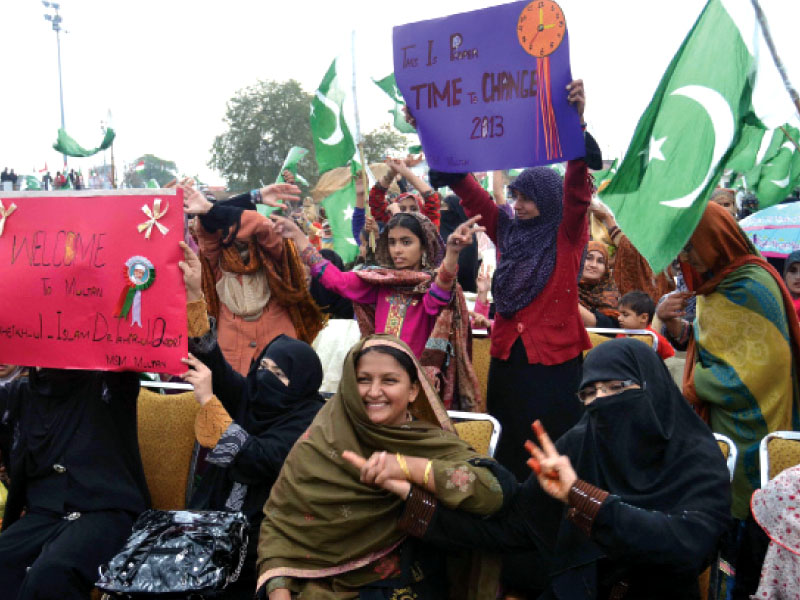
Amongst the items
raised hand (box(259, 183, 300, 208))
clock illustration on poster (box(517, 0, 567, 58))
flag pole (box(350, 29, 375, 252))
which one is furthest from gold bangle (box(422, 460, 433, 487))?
flag pole (box(350, 29, 375, 252))

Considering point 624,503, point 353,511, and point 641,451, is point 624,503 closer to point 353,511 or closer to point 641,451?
point 641,451

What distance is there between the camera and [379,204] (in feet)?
18.6

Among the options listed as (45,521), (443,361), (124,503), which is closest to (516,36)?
(443,361)

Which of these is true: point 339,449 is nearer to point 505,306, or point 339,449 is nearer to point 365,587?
point 365,587

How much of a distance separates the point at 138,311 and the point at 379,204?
3.12 m

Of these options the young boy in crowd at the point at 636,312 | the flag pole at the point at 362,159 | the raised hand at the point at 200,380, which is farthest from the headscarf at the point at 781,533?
the flag pole at the point at 362,159

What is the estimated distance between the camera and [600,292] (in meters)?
4.96

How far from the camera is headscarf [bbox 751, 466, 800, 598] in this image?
7.05 feet

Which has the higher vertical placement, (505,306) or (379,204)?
(379,204)

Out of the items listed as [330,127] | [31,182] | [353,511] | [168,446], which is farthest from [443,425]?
[31,182]

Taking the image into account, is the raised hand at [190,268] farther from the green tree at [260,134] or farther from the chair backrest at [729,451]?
the green tree at [260,134]

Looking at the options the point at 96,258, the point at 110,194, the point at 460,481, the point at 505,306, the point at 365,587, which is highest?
the point at 110,194

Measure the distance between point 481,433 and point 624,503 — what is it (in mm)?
884

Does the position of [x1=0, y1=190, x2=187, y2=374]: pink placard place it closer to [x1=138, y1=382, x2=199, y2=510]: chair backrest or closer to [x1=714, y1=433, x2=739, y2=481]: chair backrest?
[x1=138, y1=382, x2=199, y2=510]: chair backrest
